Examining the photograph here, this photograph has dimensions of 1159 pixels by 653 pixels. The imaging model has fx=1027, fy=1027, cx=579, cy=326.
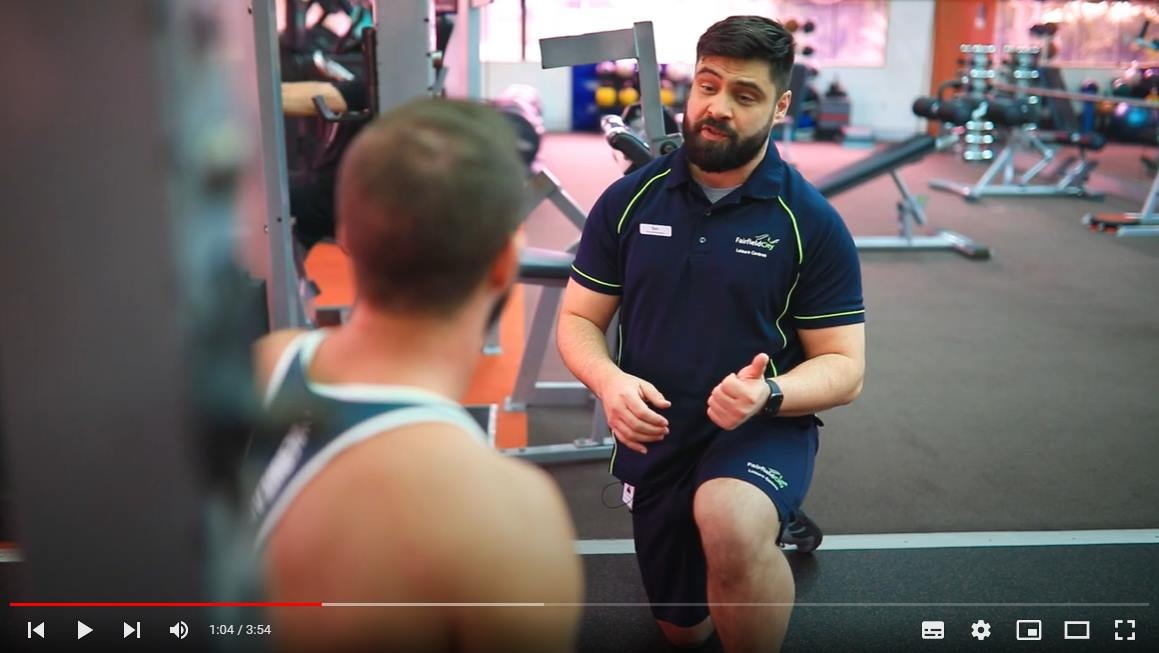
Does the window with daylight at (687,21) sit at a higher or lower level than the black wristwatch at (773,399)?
higher

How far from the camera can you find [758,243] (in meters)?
1.75

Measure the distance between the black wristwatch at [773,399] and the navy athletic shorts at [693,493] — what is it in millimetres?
A: 96

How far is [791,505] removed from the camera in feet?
5.59

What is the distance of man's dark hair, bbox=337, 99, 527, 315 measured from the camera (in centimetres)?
70

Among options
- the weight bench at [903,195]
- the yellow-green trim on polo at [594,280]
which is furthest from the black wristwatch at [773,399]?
the weight bench at [903,195]

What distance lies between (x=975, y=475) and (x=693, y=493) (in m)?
1.31

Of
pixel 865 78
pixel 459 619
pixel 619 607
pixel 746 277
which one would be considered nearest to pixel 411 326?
pixel 459 619

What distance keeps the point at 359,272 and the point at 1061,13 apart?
11.7 m

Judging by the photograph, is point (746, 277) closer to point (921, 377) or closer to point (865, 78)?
point (921, 377)

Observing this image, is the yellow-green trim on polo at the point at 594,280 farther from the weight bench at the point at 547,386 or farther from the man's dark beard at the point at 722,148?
the weight bench at the point at 547,386

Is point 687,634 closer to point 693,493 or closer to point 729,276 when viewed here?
point 693,493
